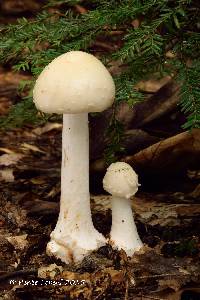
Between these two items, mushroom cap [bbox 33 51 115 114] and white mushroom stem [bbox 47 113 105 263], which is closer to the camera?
mushroom cap [bbox 33 51 115 114]

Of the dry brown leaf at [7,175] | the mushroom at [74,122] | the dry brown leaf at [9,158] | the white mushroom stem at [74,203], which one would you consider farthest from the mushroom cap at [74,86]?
the dry brown leaf at [9,158]

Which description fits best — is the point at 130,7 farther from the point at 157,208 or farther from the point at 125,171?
the point at 157,208

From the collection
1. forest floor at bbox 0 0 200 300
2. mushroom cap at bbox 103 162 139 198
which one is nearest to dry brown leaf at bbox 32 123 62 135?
forest floor at bbox 0 0 200 300

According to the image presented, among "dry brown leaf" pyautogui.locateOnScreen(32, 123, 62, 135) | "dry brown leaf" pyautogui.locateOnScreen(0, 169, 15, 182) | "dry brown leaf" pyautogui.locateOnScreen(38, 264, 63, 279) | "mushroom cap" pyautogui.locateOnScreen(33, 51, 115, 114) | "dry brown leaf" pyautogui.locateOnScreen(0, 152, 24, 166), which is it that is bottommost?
"dry brown leaf" pyautogui.locateOnScreen(38, 264, 63, 279)

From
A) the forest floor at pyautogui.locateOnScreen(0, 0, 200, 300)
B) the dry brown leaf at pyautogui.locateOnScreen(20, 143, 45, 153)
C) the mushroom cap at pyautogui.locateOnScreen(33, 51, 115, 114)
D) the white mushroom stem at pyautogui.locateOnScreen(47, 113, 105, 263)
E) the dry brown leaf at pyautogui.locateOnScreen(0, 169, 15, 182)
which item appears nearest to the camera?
the mushroom cap at pyautogui.locateOnScreen(33, 51, 115, 114)

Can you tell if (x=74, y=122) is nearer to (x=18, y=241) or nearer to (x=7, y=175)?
(x=18, y=241)

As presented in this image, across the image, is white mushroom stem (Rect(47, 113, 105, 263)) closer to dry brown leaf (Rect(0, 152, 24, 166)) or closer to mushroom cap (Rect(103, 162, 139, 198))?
mushroom cap (Rect(103, 162, 139, 198))

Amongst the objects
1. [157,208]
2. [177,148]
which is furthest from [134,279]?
[177,148]
